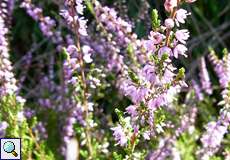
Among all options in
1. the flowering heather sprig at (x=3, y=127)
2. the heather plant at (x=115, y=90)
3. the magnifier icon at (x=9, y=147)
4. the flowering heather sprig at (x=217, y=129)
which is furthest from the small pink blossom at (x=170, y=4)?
the flowering heather sprig at (x=3, y=127)

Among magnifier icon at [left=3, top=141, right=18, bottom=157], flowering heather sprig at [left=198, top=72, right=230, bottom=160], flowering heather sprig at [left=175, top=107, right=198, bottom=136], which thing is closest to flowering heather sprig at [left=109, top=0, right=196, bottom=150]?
flowering heather sprig at [left=198, top=72, right=230, bottom=160]

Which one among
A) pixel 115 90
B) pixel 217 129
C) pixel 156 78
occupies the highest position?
pixel 115 90

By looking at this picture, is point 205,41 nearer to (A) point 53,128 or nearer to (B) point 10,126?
(A) point 53,128

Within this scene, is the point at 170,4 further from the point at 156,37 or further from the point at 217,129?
the point at 217,129

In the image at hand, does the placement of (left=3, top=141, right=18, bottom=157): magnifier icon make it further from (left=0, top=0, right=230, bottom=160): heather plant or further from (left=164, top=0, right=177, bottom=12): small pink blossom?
(left=164, top=0, right=177, bottom=12): small pink blossom

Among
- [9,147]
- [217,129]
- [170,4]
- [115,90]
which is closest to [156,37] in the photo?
[170,4]

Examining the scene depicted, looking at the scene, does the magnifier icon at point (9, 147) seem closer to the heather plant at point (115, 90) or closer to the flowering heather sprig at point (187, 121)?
the heather plant at point (115, 90)

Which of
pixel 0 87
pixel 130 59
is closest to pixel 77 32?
pixel 0 87
